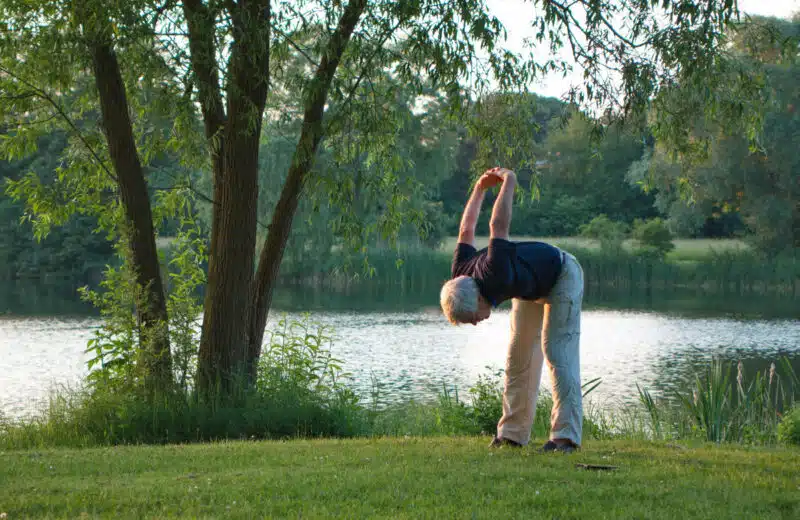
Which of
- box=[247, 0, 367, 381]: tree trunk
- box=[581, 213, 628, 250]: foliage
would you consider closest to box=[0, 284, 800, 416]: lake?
box=[247, 0, 367, 381]: tree trunk

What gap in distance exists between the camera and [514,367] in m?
5.64

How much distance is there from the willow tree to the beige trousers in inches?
126

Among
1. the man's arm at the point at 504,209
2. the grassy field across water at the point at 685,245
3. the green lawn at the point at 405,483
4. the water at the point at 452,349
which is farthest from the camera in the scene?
the grassy field across water at the point at 685,245

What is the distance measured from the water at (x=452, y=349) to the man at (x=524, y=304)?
7.40m

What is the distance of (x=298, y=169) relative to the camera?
9094 mm

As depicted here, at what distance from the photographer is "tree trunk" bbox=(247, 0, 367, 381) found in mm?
8445

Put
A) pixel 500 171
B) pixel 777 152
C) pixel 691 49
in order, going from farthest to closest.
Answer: pixel 777 152 → pixel 691 49 → pixel 500 171

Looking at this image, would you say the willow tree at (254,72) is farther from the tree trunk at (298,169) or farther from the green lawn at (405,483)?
the green lawn at (405,483)

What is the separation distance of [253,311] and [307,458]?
3.79m

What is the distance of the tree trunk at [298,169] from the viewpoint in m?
8.45

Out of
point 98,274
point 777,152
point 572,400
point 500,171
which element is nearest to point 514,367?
point 572,400

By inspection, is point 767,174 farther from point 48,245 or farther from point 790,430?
point 48,245

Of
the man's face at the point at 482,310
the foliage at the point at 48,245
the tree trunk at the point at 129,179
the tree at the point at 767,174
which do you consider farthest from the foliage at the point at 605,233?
the man's face at the point at 482,310

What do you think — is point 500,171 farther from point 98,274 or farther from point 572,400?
point 98,274
